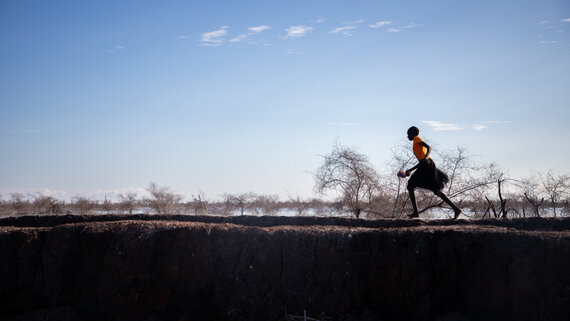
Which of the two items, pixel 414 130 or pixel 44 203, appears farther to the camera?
pixel 44 203

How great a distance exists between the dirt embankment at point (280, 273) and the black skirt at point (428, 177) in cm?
293

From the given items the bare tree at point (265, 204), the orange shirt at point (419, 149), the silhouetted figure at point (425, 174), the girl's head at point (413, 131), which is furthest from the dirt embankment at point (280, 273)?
the bare tree at point (265, 204)

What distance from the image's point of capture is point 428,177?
8305mm

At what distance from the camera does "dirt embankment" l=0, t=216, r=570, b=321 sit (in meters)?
4.52

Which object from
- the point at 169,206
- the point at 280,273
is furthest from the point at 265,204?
the point at 280,273

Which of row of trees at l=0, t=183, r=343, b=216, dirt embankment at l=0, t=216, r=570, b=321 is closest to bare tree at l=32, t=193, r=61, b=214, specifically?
row of trees at l=0, t=183, r=343, b=216

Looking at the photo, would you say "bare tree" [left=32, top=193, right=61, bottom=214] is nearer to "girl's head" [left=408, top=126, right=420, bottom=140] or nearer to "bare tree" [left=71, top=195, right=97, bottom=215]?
"bare tree" [left=71, top=195, right=97, bottom=215]

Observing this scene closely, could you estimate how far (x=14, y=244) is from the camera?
6.20 m

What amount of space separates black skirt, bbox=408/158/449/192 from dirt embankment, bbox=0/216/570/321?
9.61ft

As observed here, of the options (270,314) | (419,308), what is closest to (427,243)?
(419,308)

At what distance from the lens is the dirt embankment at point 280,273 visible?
14.8 feet

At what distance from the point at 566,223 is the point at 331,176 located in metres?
7.75

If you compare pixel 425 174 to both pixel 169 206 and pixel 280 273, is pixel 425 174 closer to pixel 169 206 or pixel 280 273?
pixel 280 273

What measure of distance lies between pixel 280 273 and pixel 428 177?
4251mm
